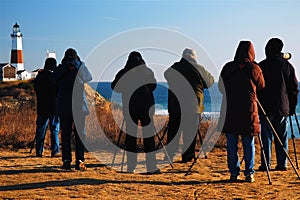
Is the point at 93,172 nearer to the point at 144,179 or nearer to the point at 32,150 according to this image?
the point at 144,179

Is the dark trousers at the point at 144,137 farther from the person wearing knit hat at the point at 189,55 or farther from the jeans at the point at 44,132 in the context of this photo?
the jeans at the point at 44,132

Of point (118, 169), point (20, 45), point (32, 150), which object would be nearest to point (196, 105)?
point (118, 169)

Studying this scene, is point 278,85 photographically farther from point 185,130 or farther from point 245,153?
point 185,130

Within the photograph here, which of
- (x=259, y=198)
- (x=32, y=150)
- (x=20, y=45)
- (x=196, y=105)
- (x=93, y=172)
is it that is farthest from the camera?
(x=20, y=45)

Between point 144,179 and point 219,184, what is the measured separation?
48.8 inches

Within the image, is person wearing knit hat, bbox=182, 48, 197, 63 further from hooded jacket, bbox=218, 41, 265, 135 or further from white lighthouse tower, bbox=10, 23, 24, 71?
white lighthouse tower, bbox=10, 23, 24, 71

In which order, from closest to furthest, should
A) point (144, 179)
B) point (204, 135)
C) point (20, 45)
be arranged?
1. point (144, 179)
2. point (204, 135)
3. point (20, 45)

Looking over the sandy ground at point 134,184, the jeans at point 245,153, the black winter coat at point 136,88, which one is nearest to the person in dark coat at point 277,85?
the jeans at point 245,153

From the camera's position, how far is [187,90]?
30.6 feet

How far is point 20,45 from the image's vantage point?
5106 cm

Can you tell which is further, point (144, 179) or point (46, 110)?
point (46, 110)

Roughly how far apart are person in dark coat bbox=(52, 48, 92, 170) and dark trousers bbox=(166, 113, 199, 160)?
1846 millimetres

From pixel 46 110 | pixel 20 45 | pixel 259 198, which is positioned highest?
pixel 20 45

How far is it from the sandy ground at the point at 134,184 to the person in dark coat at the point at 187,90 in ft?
2.60
